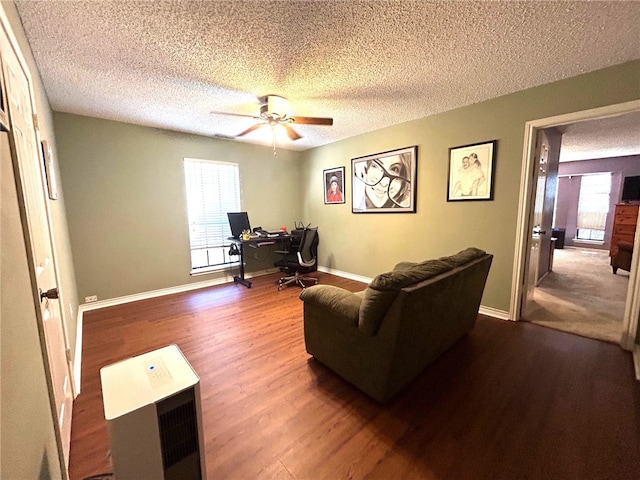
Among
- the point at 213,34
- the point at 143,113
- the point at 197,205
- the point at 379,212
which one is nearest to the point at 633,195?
the point at 379,212

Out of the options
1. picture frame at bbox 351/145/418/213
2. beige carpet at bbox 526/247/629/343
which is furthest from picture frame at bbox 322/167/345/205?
beige carpet at bbox 526/247/629/343

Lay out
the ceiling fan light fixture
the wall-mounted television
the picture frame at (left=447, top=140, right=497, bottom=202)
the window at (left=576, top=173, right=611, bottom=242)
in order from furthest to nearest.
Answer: the window at (left=576, top=173, right=611, bottom=242) → the wall-mounted television → the picture frame at (left=447, top=140, right=497, bottom=202) → the ceiling fan light fixture

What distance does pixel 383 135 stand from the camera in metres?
3.96

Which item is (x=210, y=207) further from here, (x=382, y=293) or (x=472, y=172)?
(x=472, y=172)

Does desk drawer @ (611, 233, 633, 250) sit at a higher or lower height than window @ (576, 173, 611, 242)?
lower

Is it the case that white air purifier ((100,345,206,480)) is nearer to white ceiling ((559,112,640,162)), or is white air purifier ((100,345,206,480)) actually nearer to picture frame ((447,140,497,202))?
picture frame ((447,140,497,202))

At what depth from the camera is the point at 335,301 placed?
76.2 inches

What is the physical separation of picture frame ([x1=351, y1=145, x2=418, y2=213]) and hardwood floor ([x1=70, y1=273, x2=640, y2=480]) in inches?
79.2

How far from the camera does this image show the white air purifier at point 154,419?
870mm

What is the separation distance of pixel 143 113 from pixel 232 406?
3448 mm

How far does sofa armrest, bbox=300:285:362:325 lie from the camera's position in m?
1.82

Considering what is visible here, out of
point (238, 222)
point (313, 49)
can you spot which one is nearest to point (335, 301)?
point (313, 49)

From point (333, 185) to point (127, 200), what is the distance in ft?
10.5

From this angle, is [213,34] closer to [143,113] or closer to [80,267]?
[143,113]
